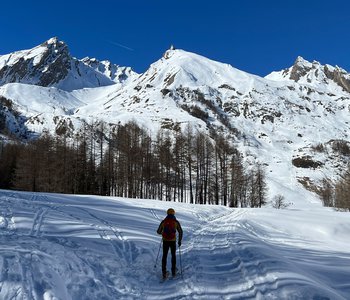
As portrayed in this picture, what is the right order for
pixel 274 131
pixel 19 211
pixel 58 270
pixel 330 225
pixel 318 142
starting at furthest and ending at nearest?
pixel 274 131, pixel 318 142, pixel 330 225, pixel 19 211, pixel 58 270

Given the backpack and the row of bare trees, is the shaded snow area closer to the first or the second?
the backpack

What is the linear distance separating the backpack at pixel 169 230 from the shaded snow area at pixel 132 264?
117 cm

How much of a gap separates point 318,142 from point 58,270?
18357 cm

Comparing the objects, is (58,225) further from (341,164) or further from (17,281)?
(341,164)

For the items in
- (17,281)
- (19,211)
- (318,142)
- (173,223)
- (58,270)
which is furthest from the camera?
(318,142)

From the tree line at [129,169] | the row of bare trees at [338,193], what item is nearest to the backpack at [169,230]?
the tree line at [129,169]

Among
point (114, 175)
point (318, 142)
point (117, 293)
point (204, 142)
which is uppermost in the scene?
point (318, 142)

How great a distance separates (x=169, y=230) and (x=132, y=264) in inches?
72.9

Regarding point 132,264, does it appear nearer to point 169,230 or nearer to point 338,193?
point 169,230

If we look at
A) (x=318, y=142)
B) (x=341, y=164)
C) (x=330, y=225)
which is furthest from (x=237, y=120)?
(x=330, y=225)

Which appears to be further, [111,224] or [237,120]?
[237,120]

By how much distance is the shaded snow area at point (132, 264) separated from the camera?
28.8 ft

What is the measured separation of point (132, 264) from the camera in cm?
1180

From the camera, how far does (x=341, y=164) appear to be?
15312cm
